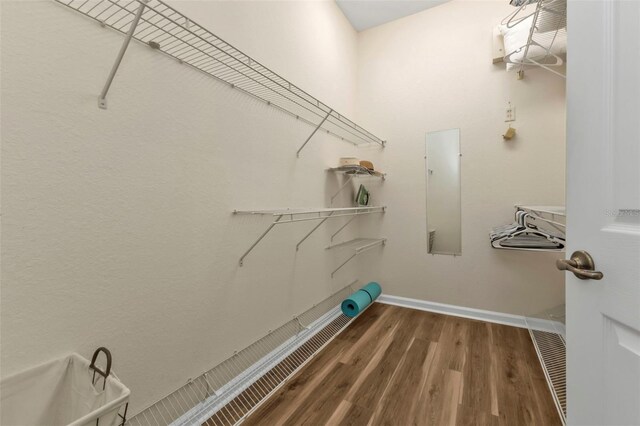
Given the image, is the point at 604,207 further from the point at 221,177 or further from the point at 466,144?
the point at 466,144

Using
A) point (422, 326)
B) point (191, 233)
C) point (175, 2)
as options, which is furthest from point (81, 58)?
point (422, 326)

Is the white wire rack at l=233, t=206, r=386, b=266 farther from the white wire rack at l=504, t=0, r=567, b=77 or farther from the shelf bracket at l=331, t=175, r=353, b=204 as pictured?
the white wire rack at l=504, t=0, r=567, b=77

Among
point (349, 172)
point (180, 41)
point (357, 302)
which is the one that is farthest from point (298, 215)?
point (180, 41)

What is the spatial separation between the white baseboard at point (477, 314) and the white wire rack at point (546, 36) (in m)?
1.73

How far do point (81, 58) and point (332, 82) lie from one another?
1.85 meters

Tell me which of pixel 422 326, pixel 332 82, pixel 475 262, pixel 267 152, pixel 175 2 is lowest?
pixel 422 326

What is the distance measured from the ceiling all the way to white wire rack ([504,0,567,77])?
38.1 inches

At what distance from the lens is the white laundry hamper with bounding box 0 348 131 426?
71 centimetres

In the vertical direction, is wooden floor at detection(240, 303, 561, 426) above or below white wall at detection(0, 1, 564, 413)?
below

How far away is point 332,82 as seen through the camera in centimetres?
235

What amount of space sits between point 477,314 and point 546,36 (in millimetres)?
2071

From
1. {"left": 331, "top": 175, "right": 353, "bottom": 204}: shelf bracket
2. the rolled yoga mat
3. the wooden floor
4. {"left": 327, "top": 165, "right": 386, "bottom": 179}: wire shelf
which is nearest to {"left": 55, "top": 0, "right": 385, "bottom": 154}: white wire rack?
{"left": 327, "top": 165, "right": 386, "bottom": 179}: wire shelf

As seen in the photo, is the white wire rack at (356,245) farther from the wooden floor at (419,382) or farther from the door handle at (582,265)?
the door handle at (582,265)

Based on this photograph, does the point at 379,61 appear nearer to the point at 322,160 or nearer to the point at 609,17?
the point at 322,160
